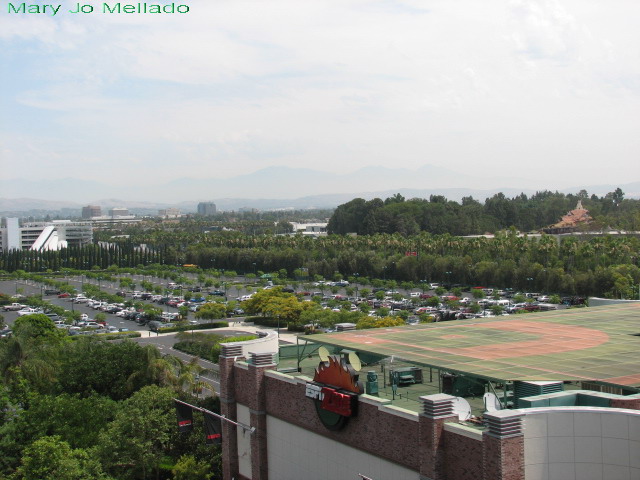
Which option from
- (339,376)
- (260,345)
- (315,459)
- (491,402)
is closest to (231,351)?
(260,345)

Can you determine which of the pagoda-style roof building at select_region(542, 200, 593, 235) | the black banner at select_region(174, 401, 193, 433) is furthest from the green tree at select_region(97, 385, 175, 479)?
the pagoda-style roof building at select_region(542, 200, 593, 235)

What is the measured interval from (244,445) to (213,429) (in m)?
1.76

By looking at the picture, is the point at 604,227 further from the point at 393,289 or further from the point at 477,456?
the point at 477,456

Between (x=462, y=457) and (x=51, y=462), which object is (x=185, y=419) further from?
(x=462, y=457)

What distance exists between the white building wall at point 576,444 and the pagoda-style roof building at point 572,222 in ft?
496

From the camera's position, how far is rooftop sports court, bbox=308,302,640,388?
71.3 feet

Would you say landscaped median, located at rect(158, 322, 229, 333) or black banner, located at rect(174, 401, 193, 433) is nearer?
black banner, located at rect(174, 401, 193, 433)

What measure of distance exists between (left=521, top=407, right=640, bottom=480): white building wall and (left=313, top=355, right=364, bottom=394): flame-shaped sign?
5.82m

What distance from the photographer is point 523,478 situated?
17.2 metres

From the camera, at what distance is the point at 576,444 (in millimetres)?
17766

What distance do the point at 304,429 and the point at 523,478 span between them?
875 cm

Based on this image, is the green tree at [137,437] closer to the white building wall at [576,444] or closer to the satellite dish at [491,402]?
the satellite dish at [491,402]

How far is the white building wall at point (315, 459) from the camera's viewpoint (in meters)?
21.1

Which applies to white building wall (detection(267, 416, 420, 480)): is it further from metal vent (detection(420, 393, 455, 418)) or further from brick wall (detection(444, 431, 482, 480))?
metal vent (detection(420, 393, 455, 418))
